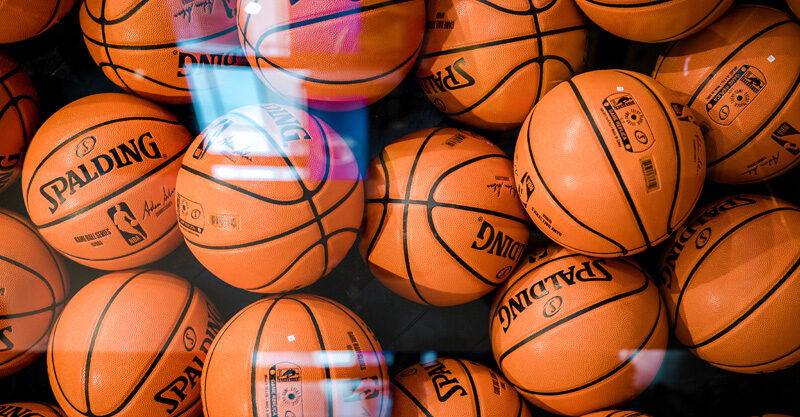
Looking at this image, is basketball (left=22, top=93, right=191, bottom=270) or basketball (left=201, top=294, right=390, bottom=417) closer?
basketball (left=201, top=294, right=390, bottom=417)

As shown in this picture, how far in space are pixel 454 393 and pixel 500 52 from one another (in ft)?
3.65

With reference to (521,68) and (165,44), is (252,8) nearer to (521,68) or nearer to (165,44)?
(165,44)

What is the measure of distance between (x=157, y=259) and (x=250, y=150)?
0.65 metres

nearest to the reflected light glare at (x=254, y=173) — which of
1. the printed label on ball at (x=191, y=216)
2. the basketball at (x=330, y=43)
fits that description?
the printed label on ball at (x=191, y=216)

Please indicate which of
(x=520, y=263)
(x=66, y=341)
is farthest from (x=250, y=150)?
(x=520, y=263)

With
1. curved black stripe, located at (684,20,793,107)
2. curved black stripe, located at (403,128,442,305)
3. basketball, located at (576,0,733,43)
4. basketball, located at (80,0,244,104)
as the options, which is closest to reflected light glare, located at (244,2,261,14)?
basketball, located at (80,0,244,104)

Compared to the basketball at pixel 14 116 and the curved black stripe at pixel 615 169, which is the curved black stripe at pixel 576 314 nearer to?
the curved black stripe at pixel 615 169

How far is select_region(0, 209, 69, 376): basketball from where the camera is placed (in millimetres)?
1688

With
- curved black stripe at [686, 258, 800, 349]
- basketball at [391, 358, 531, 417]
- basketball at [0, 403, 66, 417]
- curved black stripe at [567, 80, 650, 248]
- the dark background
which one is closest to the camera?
curved black stripe at [567, 80, 650, 248]

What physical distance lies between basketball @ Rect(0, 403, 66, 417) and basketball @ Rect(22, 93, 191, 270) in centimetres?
57

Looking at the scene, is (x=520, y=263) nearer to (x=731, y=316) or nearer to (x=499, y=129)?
(x=499, y=129)

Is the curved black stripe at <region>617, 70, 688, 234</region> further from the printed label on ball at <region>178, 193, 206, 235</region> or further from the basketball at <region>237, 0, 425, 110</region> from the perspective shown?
the printed label on ball at <region>178, 193, 206, 235</region>

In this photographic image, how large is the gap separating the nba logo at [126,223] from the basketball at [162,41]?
42 cm

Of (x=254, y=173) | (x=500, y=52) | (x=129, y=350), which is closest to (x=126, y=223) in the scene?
(x=129, y=350)
